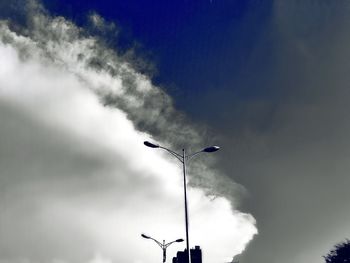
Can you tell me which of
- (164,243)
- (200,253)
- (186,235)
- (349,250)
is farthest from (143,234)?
(349,250)

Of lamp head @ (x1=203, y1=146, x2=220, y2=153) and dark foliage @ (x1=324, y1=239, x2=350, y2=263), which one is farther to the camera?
dark foliage @ (x1=324, y1=239, x2=350, y2=263)

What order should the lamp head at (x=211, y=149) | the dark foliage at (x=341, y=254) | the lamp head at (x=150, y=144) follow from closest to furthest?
the lamp head at (x=211, y=149) < the lamp head at (x=150, y=144) < the dark foliage at (x=341, y=254)

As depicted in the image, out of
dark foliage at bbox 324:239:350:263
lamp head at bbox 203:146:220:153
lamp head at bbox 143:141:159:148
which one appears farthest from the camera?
dark foliage at bbox 324:239:350:263

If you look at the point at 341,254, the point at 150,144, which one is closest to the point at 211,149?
the point at 150,144

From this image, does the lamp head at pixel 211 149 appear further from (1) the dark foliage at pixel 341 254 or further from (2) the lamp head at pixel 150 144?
(1) the dark foliage at pixel 341 254

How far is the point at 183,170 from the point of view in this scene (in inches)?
722

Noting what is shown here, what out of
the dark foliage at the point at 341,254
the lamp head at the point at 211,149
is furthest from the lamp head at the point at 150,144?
the dark foliage at the point at 341,254

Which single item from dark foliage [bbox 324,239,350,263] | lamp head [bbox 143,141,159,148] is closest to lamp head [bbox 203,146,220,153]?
lamp head [bbox 143,141,159,148]

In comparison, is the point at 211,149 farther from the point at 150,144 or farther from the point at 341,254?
the point at 341,254

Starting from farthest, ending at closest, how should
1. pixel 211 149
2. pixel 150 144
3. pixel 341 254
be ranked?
pixel 341 254 → pixel 150 144 → pixel 211 149

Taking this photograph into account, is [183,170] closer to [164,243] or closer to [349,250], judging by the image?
[164,243]

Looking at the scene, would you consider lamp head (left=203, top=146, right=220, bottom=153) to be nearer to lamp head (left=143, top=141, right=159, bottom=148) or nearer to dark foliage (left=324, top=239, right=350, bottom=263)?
lamp head (left=143, top=141, right=159, bottom=148)

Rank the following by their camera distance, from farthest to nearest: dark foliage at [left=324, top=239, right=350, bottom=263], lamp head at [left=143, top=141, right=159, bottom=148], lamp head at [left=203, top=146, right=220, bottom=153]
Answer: dark foliage at [left=324, top=239, right=350, bottom=263] < lamp head at [left=143, top=141, right=159, bottom=148] < lamp head at [left=203, top=146, right=220, bottom=153]

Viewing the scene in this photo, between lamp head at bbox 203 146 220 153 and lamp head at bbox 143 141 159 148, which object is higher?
lamp head at bbox 143 141 159 148
